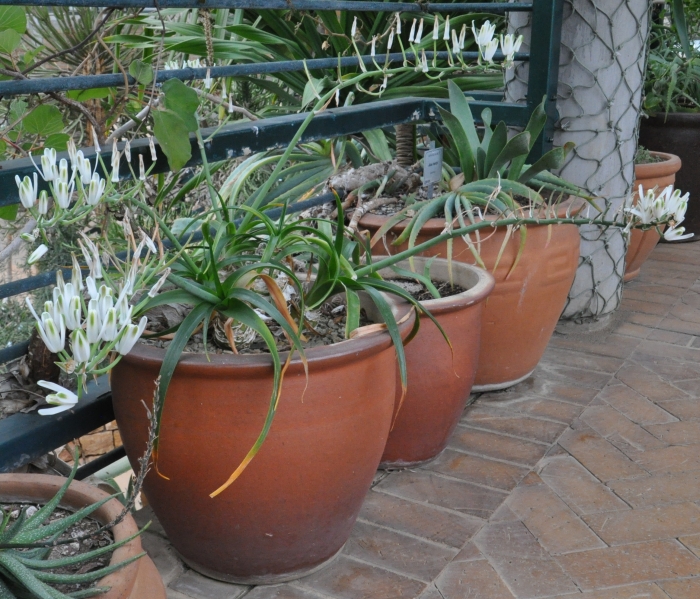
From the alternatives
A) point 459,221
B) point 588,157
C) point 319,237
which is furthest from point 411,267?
point 588,157

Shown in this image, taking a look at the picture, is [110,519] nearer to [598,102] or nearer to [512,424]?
[512,424]

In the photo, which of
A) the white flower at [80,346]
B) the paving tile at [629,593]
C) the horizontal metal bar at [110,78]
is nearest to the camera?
the white flower at [80,346]

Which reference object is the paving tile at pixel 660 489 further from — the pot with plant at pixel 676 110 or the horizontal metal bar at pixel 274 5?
the pot with plant at pixel 676 110

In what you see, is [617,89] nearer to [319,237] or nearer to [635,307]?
[635,307]

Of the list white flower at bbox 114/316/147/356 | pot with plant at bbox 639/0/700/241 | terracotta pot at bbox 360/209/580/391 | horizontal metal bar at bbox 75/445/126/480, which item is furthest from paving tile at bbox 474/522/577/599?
pot with plant at bbox 639/0/700/241

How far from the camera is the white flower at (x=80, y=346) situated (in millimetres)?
885

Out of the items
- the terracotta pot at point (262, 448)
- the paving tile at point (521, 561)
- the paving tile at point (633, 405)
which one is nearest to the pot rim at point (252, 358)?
the terracotta pot at point (262, 448)

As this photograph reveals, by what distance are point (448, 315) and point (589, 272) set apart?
1.28 meters

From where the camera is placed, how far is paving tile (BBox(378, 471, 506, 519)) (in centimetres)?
193

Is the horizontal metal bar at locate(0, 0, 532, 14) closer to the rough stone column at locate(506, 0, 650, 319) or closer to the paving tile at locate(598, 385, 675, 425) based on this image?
the rough stone column at locate(506, 0, 650, 319)

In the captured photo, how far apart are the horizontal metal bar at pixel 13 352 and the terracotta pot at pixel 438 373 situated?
846 mm

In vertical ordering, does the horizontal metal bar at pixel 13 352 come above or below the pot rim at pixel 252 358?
below

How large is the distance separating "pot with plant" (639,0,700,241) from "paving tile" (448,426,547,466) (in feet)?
8.09

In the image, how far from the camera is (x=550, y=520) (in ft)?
6.12
